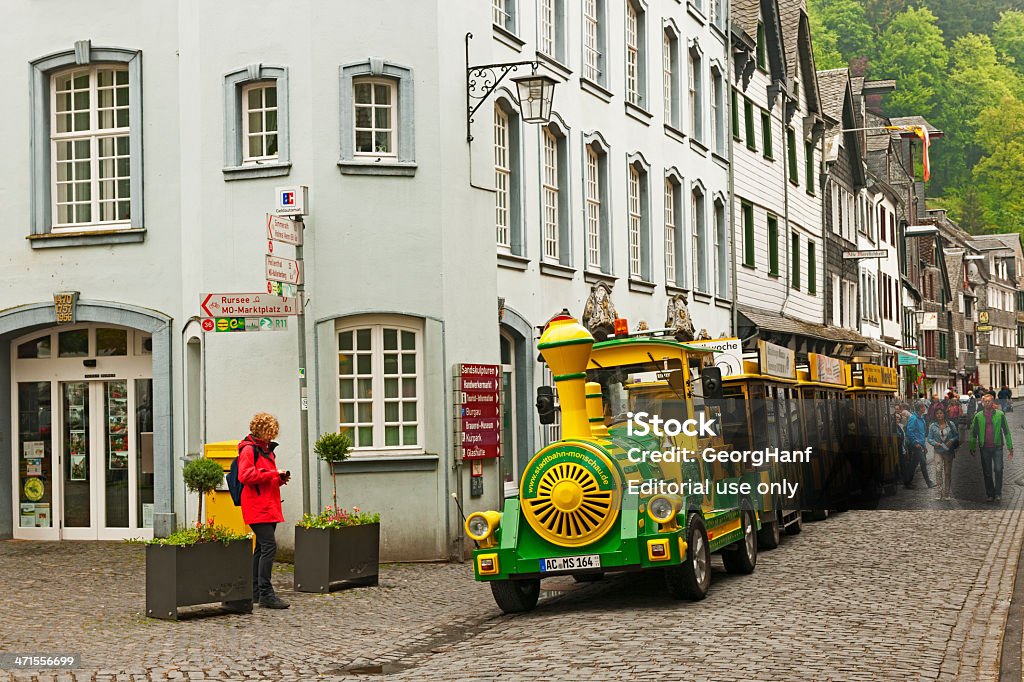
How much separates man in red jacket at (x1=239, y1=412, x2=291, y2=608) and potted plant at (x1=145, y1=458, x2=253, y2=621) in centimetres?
39

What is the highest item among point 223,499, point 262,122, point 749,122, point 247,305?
point 749,122

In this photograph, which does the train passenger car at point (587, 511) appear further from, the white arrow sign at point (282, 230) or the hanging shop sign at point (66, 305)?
the hanging shop sign at point (66, 305)

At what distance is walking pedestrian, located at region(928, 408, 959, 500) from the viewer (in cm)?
1945

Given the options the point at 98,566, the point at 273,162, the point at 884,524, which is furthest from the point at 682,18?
the point at 98,566

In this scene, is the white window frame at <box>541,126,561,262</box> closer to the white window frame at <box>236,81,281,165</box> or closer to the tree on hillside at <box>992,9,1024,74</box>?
the white window frame at <box>236,81,281,165</box>

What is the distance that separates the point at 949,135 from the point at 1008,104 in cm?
494

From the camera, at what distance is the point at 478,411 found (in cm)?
1838

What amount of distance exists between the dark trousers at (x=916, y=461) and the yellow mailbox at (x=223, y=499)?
9.48 metres

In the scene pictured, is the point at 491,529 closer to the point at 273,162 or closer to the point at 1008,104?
the point at 273,162

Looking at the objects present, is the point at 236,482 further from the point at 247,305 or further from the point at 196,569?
the point at 247,305

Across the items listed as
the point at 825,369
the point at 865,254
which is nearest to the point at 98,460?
the point at 825,369

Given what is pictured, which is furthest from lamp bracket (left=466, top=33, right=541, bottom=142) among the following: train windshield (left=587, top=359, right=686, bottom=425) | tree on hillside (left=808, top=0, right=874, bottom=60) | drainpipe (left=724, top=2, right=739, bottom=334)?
tree on hillside (left=808, top=0, right=874, bottom=60)

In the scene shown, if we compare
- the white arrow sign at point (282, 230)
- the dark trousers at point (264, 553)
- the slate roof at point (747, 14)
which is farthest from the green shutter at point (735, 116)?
the dark trousers at point (264, 553)

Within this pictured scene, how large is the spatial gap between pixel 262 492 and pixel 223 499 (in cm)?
447
